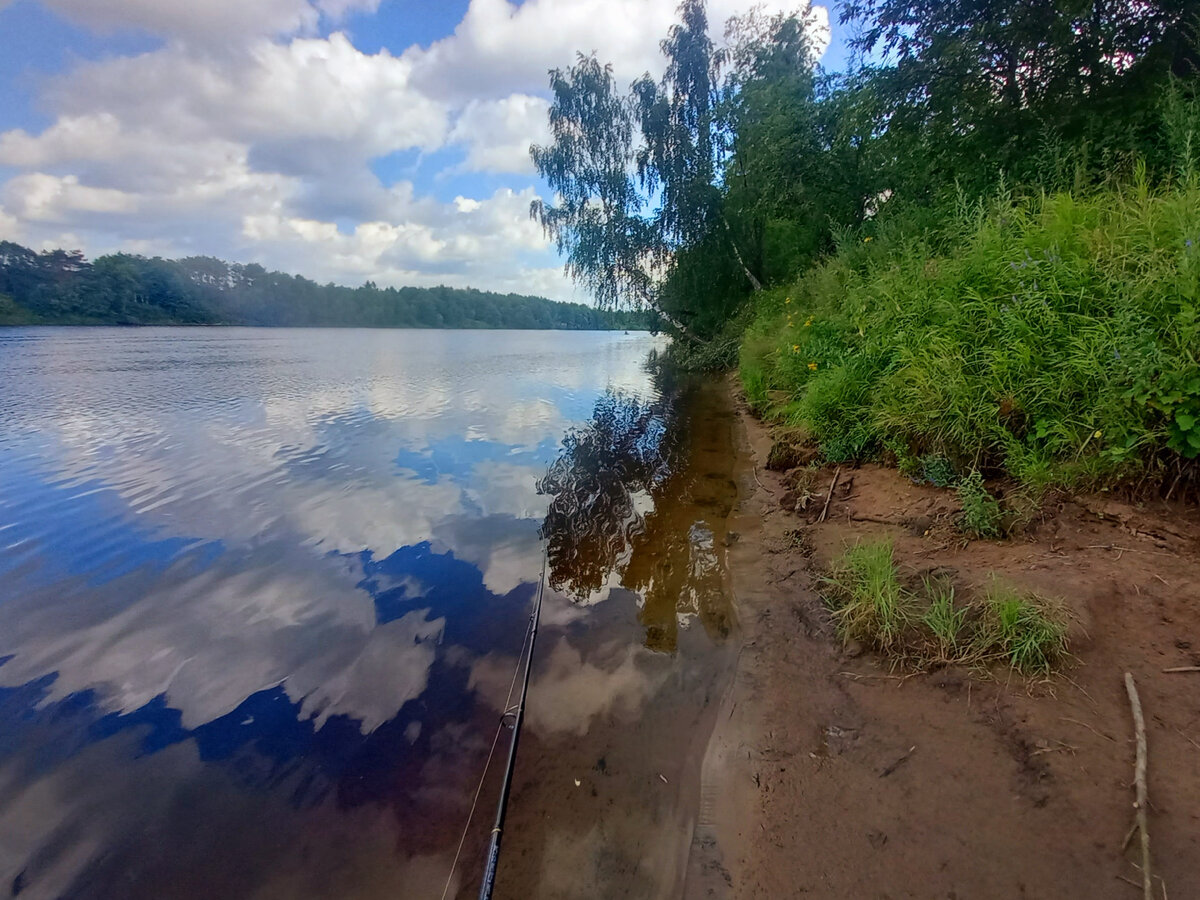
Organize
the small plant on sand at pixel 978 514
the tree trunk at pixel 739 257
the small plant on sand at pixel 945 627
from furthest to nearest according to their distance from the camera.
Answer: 1. the tree trunk at pixel 739 257
2. the small plant on sand at pixel 978 514
3. the small plant on sand at pixel 945 627

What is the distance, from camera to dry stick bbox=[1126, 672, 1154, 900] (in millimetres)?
1709

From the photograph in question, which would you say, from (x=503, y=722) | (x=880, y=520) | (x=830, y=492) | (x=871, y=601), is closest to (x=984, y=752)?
(x=871, y=601)

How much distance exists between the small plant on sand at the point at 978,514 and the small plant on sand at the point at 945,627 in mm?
938

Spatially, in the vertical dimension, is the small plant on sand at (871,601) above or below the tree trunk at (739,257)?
below

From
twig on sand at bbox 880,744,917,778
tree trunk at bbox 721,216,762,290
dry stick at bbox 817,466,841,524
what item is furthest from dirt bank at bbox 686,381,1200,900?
tree trunk at bbox 721,216,762,290

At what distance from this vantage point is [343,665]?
12.8 feet

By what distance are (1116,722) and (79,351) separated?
47090 mm

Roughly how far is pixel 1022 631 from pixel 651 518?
12.7 ft

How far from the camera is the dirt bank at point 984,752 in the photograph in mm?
1931

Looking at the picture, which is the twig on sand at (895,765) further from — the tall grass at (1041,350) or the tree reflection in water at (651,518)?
the tall grass at (1041,350)

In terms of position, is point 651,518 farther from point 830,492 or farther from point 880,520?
point 880,520

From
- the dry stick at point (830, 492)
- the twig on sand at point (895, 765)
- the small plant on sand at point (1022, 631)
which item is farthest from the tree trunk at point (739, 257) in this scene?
the twig on sand at point (895, 765)

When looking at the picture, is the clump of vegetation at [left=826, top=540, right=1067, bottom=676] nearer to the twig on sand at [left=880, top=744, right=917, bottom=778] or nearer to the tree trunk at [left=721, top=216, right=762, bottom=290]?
the twig on sand at [left=880, top=744, right=917, bottom=778]

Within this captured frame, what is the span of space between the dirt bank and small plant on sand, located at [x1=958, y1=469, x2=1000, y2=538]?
0.13 meters
